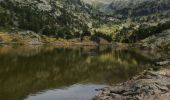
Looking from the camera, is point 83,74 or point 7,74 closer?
point 7,74

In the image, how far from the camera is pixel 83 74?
11469 cm

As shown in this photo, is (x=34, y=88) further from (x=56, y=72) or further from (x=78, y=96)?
(x=56, y=72)

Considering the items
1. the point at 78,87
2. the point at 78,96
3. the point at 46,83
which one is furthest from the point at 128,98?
the point at 46,83

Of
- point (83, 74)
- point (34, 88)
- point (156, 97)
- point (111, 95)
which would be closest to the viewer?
point (156, 97)

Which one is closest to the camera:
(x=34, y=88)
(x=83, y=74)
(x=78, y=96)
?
(x=78, y=96)

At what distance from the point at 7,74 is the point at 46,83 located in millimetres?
15524

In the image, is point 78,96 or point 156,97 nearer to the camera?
point 156,97

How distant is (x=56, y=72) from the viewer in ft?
380

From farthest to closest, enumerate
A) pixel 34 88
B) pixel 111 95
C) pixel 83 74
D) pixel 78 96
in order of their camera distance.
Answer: pixel 83 74 → pixel 34 88 → pixel 78 96 → pixel 111 95

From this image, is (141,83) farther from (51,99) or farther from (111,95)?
(51,99)

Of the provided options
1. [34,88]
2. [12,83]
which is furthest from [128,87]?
[12,83]

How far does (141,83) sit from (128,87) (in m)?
2.82

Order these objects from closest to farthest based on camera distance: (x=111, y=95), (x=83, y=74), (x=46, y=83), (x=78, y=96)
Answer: (x=111, y=95) < (x=78, y=96) < (x=46, y=83) < (x=83, y=74)

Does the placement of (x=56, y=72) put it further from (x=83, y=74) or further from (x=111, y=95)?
(x=111, y=95)
